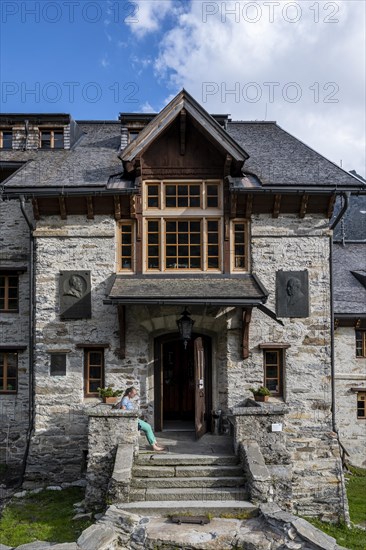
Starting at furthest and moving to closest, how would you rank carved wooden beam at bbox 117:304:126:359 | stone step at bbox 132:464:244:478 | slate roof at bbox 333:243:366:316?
1. slate roof at bbox 333:243:366:316
2. carved wooden beam at bbox 117:304:126:359
3. stone step at bbox 132:464:244:478

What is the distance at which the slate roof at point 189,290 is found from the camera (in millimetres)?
12281

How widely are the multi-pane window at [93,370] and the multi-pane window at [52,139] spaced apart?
23.3ft

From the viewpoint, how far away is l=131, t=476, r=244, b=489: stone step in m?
10.6

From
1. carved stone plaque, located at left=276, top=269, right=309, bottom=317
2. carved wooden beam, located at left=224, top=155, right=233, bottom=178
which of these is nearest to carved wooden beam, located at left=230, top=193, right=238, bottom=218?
carved wooden beam, located at left=224, top=155, right=233, bottom=178

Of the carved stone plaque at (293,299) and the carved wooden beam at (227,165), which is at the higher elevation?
the carved wooden beam at (227,165)

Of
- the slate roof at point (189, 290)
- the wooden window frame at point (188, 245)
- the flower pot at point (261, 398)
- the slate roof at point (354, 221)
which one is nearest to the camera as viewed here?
the slate roof at point (189, 290)

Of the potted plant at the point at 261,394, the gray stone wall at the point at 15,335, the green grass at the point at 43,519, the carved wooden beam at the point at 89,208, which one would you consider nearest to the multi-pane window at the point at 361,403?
the potted plant at the point at 261,394

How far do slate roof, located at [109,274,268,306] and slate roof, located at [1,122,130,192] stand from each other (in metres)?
2.88

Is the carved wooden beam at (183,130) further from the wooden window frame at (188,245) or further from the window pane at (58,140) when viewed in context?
the window pane at (58,140)

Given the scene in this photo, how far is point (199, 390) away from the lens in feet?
42.3

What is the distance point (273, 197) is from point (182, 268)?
3066 millimetres

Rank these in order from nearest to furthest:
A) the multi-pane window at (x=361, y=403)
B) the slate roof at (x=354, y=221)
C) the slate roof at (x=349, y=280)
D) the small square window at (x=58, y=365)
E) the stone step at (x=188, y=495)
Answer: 1. the stone step at (x=188, y=495)
2. the small square window at (x=58, y=365)
3. the slate roof at (x=349, y=280)
4. the multi-pane window at (x=361, y=403)
5. the slate roof at (x=354, y=221)

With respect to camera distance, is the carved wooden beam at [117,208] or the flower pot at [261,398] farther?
the carved wooden beam at [117,208]

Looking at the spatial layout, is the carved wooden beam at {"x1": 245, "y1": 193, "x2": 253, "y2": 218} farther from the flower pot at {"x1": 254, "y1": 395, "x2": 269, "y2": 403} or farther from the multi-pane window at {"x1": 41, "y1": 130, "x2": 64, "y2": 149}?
the multi-pane window at {"x1": 41, "y1": 130, "x2": 64, "y2": 149}
